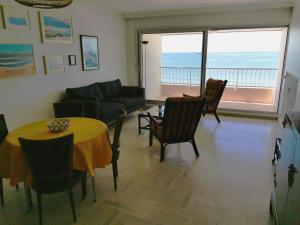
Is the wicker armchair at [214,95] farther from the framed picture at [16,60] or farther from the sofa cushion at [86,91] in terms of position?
the framed picture at [16,60]

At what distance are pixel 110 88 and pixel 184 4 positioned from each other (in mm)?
2492

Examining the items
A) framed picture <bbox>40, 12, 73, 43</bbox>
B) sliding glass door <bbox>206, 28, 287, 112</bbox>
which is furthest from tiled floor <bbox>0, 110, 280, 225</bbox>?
sliding glass door <bbox>206, 28, 287, 112</bbox>

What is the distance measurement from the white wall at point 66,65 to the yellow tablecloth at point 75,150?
4.52ft

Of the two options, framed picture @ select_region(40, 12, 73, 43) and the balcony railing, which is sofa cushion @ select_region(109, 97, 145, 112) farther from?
the balcony railing

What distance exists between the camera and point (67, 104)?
9.78 feet

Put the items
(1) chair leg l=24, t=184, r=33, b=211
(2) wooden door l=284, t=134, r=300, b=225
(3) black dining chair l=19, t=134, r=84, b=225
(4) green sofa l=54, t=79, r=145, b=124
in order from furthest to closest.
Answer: (4) green sofa l=54, t=79, r=145, b=124
(1) chair leg l=24, t=184, r=33, b=211
(3) black dining chair l=19, t=134, r=84, b=225
(2) wooden door l=284, t=134, r=300, b=225

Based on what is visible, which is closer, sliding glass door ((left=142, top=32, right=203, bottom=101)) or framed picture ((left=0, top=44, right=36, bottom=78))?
framed picture ((left=0, top=44, right=36, bottom=78))

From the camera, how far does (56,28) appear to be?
404cm

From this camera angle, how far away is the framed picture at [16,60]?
3.21 metres

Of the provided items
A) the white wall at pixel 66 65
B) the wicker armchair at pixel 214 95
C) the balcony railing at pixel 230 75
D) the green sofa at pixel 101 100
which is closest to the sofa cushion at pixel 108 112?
the green sofa at pixel 101 100

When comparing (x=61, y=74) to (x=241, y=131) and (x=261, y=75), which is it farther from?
(x=261, y=75)

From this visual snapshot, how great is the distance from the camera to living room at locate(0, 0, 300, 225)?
2.18m

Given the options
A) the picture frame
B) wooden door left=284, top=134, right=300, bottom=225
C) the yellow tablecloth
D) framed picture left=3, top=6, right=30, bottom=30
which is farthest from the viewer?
the picture frame

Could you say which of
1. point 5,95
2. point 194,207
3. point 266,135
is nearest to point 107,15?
point 5,95
